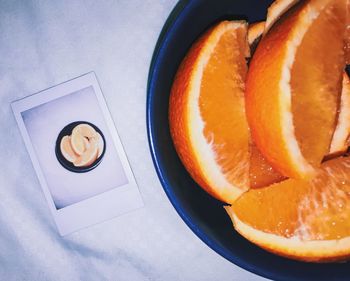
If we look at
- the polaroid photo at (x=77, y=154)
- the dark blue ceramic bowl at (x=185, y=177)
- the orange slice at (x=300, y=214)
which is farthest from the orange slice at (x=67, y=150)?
the orange slice at (x=300, y=214)

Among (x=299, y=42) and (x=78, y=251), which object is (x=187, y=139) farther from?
(x=78, y=251)

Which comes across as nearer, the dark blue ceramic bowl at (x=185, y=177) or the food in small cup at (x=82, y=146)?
the dark blue ceramic bowl at (x=185, y=177)

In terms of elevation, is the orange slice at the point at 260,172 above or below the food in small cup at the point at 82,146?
below

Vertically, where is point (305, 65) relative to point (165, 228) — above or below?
above

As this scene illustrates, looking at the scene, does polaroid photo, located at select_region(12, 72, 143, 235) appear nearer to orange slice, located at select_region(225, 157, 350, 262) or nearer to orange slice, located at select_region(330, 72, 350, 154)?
orange slice, located at select_region(225, 157, 350, 262)

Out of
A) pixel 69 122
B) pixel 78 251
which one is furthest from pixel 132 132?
pixel 78 251

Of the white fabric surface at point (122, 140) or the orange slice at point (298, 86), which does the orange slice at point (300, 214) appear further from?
the white fabric surface at point (122, 140)
